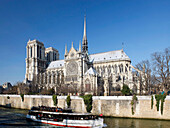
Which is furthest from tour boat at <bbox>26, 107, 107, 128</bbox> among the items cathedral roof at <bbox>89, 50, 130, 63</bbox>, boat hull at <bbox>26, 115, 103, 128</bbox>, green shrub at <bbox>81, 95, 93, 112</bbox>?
cathedral roof at <bbox>89, 50, 130, 63</bbox>

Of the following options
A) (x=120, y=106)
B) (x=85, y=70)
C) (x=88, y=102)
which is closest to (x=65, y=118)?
(x=88, y=102)

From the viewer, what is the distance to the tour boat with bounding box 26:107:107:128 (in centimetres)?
2325

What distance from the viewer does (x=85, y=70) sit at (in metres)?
58.4

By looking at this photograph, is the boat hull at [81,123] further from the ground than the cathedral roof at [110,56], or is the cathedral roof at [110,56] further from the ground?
the cathedral roof at [110,56]

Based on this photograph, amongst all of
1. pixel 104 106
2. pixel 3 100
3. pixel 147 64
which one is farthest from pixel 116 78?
pixel 3 100

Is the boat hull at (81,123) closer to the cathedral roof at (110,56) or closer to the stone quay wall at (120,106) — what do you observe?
the stone quay wall at (120,106)

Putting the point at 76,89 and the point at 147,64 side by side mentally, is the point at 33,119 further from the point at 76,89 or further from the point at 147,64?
the point at 147,64

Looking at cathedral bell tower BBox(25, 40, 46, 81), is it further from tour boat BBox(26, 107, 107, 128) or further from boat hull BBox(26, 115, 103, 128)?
boat hull BBox(26, 115, 103, 128)

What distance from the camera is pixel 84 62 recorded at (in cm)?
5838

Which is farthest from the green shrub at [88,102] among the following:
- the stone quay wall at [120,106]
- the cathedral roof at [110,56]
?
the cathedral roof at [110,56]

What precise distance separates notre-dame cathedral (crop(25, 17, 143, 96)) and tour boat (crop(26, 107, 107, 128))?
16635 mm

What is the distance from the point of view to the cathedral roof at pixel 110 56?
195ft

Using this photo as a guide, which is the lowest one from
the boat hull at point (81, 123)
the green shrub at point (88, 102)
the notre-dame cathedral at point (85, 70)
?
the boat hull at point (81, 123)

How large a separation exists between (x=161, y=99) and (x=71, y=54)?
39577 mm
